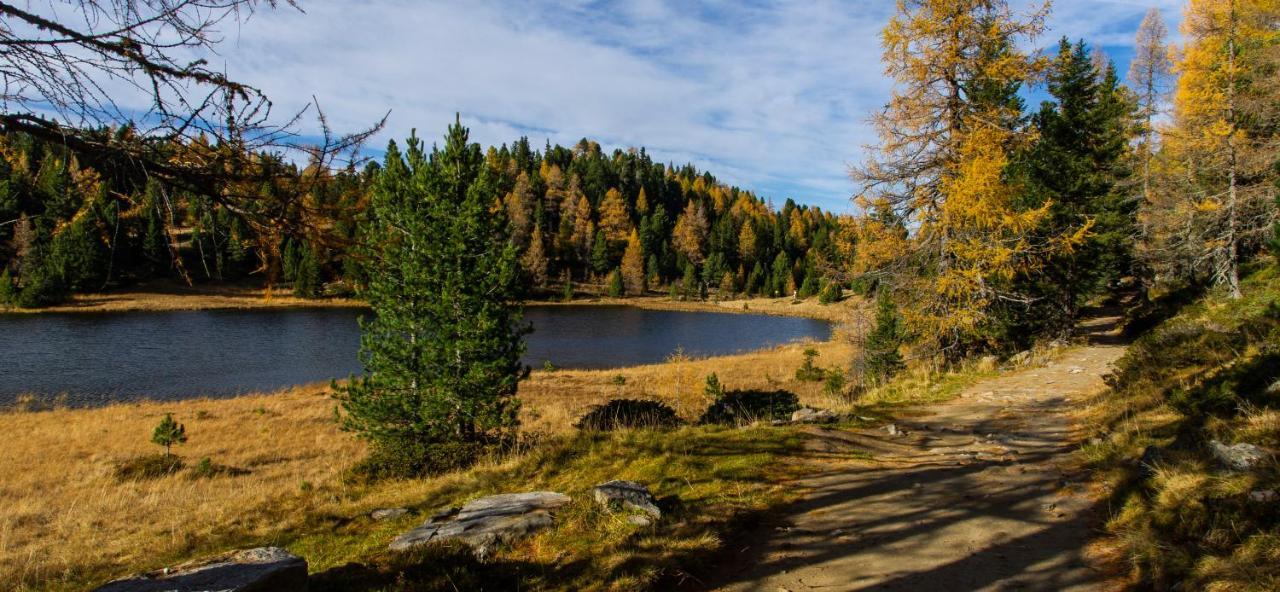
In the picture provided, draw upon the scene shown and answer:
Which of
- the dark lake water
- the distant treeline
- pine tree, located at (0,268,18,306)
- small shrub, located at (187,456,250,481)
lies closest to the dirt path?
the distant treeline

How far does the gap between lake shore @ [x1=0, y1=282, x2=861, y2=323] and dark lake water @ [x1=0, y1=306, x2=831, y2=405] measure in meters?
3.28

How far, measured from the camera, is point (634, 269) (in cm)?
9212

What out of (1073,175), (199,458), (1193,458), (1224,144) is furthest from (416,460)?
(1224,144)

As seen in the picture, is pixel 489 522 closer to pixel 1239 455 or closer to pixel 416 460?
pixel 416 460

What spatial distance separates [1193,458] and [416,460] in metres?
10.4

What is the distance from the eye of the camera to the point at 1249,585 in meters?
3.56

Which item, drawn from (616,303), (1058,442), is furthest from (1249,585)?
(616,303)

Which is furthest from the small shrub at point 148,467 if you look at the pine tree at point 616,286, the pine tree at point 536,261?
the pine tree at point 616,286

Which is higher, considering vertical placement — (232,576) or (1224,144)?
(1224,144)

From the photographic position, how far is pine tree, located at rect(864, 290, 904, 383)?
18.4 m

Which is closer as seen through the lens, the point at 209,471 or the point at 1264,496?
the point at 1264,496

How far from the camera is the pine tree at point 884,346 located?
60.3ft

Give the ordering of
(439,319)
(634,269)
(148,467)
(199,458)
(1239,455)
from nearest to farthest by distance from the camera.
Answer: (1239,455) < (439,319) < (148,467) < (199,458) < (634,269)

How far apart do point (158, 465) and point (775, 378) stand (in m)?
22.7
